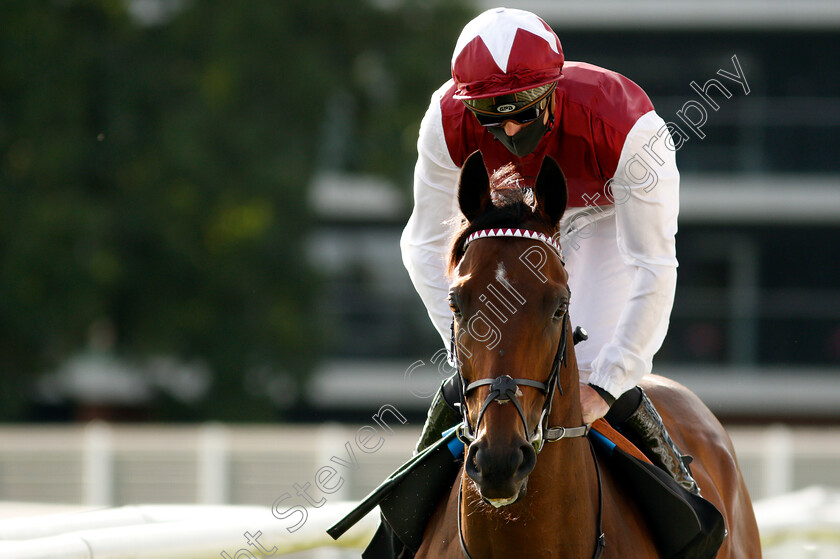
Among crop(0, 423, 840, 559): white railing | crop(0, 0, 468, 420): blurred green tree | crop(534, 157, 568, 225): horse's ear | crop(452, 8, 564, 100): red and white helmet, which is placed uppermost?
crop(452, 8, 564, 100): red and white helmet

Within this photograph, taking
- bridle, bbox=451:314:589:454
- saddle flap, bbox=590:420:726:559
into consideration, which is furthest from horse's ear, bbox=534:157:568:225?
saddle flap, bbox=590:420:726:559

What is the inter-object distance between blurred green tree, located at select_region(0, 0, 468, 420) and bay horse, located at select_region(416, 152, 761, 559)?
1118cm

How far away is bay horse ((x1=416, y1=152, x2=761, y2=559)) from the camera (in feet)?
7.66

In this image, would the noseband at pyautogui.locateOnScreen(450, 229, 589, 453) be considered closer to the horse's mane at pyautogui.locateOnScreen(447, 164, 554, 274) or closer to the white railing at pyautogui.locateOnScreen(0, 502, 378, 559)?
the horse's mane at pyautogui.locateOnScreen(447, 164, 554, 274)

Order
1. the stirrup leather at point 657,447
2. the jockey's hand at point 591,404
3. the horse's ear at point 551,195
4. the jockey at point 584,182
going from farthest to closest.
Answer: the stirrup leather at point 657,447, the jockey at point 584,182, the jockey's hand at point 591,404, the horse's ear at point 551,195

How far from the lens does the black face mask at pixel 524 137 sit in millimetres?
2961

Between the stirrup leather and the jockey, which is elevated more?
the jockey

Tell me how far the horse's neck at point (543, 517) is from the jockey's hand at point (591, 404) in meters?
0.10

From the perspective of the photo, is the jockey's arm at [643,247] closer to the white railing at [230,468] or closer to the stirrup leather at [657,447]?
the stirrup leather at [657,447]

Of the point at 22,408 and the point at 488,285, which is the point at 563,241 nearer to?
the point at 488,285

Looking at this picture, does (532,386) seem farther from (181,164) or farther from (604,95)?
(181,164)

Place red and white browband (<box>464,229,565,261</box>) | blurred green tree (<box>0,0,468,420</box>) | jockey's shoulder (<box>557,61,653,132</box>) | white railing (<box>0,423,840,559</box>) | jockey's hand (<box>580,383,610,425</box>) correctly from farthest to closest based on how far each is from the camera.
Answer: blurred green tree (<box>0,0,468,420</box>) < white railing (<box>0,423,840,559</box>) < jockey's shoulder (<box>557,61,653,132</box>) < jockey's hand (<box>580,383,610,425</box>) < red and white browband (<box>464,229,565,261</box>)

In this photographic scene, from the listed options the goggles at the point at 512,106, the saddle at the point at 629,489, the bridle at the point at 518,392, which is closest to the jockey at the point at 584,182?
the goggles at the point at 512,106

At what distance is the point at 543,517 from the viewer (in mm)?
2604
